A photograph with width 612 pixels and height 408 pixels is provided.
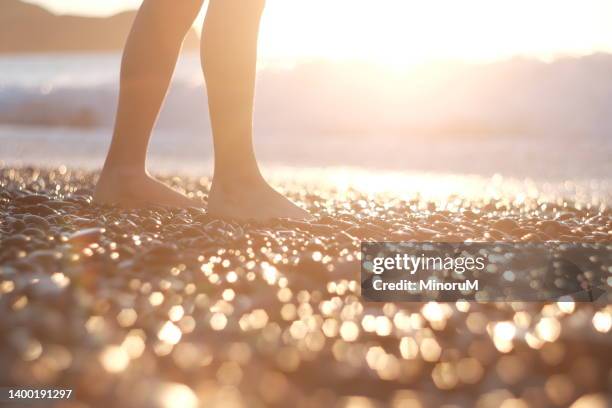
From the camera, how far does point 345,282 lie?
1.40 m

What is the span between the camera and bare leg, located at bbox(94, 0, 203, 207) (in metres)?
2.08

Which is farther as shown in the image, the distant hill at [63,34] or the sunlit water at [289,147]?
the distant hill at [63,34]

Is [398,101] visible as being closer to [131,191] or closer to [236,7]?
[131,191]

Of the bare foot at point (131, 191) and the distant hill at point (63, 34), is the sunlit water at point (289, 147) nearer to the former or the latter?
the distant hill at point (63, 34)

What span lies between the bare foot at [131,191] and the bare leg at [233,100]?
Result: 10.7 inches

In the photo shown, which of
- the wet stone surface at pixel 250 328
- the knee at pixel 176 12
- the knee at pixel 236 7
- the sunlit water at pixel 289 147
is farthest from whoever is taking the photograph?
the sunlit water at pixel 289 147

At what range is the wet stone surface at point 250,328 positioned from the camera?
2.83 ft

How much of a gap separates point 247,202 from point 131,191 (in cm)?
41

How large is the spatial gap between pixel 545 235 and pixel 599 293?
57cm

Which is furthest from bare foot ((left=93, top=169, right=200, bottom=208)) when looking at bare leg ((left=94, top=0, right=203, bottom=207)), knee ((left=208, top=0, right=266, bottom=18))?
knee ((left=208, top=0, right=266, bottom=18))

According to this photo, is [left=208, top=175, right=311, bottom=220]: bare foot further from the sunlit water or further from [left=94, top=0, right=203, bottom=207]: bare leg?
the sunlit water

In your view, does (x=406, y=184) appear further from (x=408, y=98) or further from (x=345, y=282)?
(x=408, y=98)

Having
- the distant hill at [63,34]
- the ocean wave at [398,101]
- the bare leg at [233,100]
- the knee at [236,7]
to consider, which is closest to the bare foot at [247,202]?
the bare leg at [233,100]

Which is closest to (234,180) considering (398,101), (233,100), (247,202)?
(247,202)
